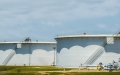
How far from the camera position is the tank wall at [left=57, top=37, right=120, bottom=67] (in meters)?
71.9

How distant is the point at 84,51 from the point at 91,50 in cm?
161

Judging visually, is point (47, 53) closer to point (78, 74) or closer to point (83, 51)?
point (83, 51)

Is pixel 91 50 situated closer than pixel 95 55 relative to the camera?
No

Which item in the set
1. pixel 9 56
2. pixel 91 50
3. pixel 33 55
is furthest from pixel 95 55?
pixel 9 56

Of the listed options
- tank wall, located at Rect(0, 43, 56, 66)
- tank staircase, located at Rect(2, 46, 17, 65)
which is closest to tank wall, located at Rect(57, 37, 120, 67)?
tank wall, located at Rect(0, 43, 56, 66)

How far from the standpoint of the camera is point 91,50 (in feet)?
238

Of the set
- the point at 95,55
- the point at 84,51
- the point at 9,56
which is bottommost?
the point at 95,55

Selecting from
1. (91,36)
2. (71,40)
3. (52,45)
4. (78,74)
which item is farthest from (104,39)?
(52,45)

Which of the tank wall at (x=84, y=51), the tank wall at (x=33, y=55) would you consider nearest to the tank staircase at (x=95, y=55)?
the tank wall at (x=84, y=51)

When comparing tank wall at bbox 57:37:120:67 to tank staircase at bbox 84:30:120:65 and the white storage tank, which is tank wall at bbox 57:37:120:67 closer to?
the white storage tank

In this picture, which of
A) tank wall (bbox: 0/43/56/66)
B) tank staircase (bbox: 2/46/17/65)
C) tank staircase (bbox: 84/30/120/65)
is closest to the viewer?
tank staircase (bbox: 84/30/120/65)

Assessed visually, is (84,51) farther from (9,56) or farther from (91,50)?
(9,56)

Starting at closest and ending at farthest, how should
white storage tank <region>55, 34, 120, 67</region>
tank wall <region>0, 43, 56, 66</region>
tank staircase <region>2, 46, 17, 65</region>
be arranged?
white storage tank <region>55, 34, 120, 67</region>
tank wall <region>0, 43, 56, 66</region>
tank staircase <region>2, 46, 17, 65</region>

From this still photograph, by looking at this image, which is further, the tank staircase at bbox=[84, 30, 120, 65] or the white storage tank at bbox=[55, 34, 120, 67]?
the tank staircase at bbox=[84, 30, 120, 65]
